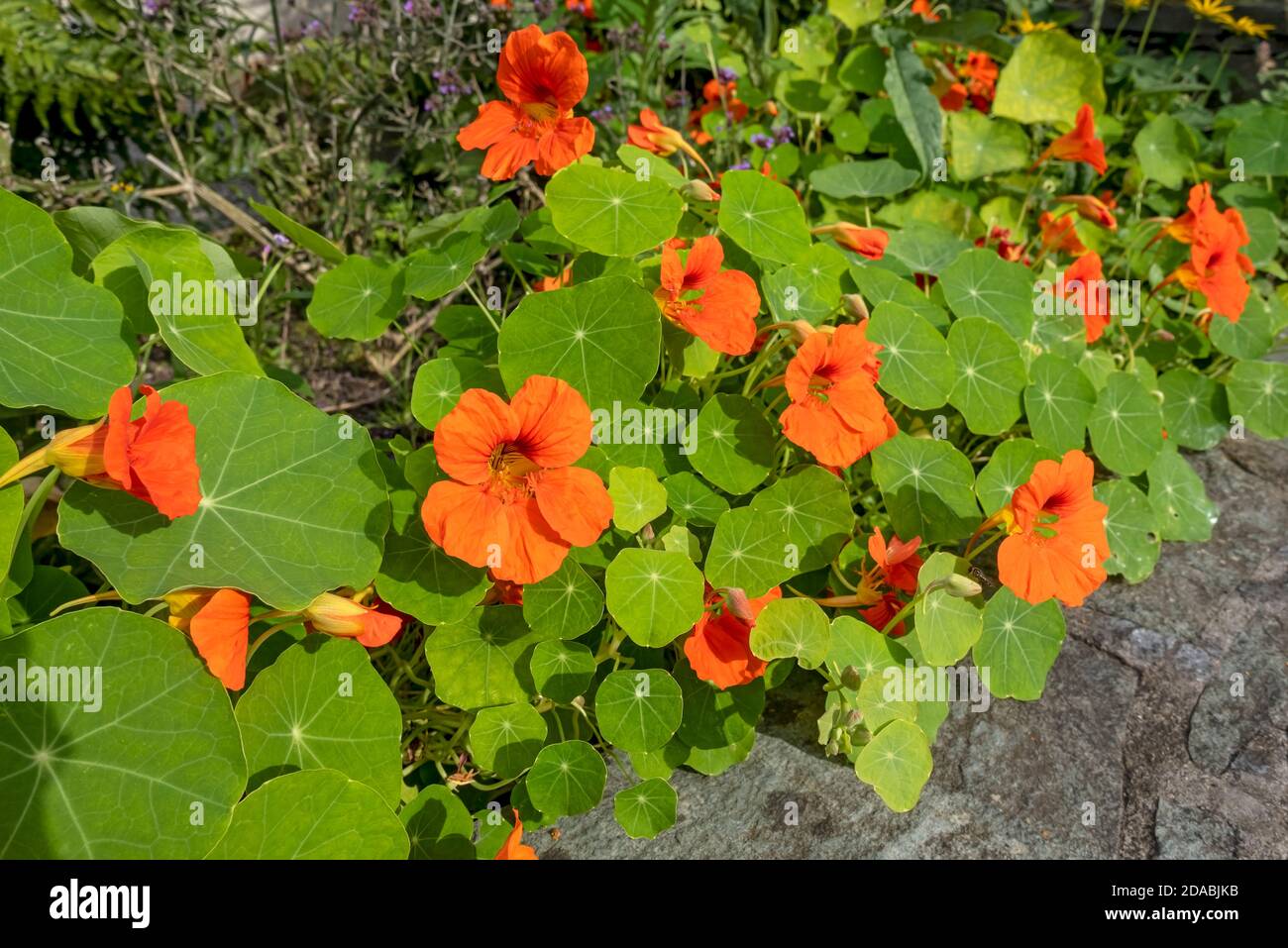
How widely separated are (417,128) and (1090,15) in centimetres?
293

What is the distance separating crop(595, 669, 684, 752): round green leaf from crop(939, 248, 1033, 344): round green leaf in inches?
40.5

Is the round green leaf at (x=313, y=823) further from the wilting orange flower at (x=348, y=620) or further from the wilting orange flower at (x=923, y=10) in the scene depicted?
the wilting orange flower at (x=923, y=10)

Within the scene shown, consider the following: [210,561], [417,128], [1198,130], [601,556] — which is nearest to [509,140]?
[601,556]

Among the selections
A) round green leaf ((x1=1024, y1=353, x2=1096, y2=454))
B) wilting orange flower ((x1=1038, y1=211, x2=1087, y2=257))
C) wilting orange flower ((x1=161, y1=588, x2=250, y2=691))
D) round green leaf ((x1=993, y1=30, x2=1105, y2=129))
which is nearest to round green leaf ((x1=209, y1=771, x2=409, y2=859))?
wilting orange flower ((x1=161, y1=588, x2=250, y2=691))

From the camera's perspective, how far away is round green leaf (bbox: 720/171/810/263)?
1.64 metres

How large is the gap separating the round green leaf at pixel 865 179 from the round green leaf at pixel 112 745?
189cm

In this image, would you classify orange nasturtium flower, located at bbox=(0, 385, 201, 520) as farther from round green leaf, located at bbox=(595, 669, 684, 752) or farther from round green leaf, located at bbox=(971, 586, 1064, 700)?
round green leaf, located at bbox=(971, 586, 1064, 700)

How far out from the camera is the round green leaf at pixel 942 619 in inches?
57.5

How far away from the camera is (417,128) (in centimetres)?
271

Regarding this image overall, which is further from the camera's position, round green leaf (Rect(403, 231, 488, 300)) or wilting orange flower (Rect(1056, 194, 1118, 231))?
wilting orange flower (Rect(1056, 194, 1118, 231))

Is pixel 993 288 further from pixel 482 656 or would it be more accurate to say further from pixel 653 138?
pixel 482 656

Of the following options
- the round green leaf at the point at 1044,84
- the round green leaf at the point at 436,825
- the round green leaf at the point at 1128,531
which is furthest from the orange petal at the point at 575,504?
the round green leaf at the point at 1044,84

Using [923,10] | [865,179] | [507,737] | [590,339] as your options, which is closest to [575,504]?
[590,339]
